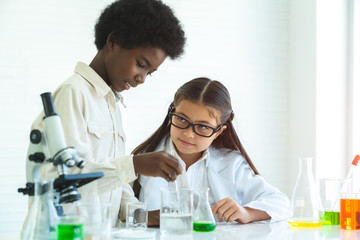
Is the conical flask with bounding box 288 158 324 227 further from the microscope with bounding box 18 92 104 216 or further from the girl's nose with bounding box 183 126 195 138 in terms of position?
the microscope with bounding box 18 92 104 216

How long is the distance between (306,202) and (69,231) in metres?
1.06

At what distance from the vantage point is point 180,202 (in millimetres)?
1453

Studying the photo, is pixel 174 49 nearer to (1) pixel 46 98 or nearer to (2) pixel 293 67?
(1) pixel 46 98

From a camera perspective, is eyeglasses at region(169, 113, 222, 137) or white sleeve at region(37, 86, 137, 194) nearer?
white sleeve at region(37, 86, 137, 194)

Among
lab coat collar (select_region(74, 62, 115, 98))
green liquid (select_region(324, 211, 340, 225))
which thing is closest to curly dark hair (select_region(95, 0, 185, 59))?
lab coat collar (select_region(74, 62, 115, 98))

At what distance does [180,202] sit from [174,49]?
628 millimetres

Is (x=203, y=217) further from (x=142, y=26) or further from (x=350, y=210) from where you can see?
(x=142, y=26)

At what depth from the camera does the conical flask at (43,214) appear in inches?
43.0

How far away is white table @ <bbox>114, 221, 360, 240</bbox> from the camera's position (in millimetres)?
1563

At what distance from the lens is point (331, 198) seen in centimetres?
197

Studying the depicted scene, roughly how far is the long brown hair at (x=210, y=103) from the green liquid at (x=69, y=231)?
121cm

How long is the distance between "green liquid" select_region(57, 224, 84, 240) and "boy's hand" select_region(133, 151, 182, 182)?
0.40 m

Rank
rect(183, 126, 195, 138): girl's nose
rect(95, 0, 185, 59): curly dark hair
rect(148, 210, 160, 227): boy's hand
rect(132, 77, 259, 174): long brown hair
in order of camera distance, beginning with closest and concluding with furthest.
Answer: rect(95, 0, 185, 59): curly dark hair
rect(148, 210, 160, 227): boy's hand
rect(183, 126, 195, 138): girl's nose
rect(132, 77, 259, 174): long brown hair

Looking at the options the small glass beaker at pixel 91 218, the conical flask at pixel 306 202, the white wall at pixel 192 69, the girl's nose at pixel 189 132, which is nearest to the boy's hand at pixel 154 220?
the girl's nose at pixel 189 132
